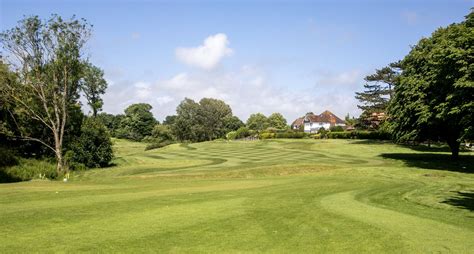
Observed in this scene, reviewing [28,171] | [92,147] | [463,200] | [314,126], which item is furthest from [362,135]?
[314,126]

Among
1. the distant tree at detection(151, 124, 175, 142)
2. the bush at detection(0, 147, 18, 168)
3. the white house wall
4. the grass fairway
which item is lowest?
the grass fairway

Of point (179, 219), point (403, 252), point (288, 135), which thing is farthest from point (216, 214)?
point (288, 135)

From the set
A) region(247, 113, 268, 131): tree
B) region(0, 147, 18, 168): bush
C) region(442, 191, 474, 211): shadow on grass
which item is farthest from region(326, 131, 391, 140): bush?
region(247, 113, 268, 131): tree

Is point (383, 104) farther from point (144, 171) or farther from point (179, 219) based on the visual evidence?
point (179, 219)

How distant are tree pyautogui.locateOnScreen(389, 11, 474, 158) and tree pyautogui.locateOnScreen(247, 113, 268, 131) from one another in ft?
395

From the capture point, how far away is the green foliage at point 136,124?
138625mm

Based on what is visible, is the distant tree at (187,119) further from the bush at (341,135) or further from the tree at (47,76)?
the tree at (47,76)

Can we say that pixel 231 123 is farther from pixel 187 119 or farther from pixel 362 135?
pixel 362 135

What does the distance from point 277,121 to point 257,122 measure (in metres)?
8.83

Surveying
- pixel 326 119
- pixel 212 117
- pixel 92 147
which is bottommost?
pixel 92 147

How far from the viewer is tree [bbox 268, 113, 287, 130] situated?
171m

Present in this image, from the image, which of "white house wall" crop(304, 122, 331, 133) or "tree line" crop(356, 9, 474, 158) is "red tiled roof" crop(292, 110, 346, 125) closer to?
"white house wall" crop(304, 122, 331, 133)

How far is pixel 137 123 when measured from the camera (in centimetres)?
13862

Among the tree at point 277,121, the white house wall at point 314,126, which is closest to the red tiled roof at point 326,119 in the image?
the white house wall at point 314,126
